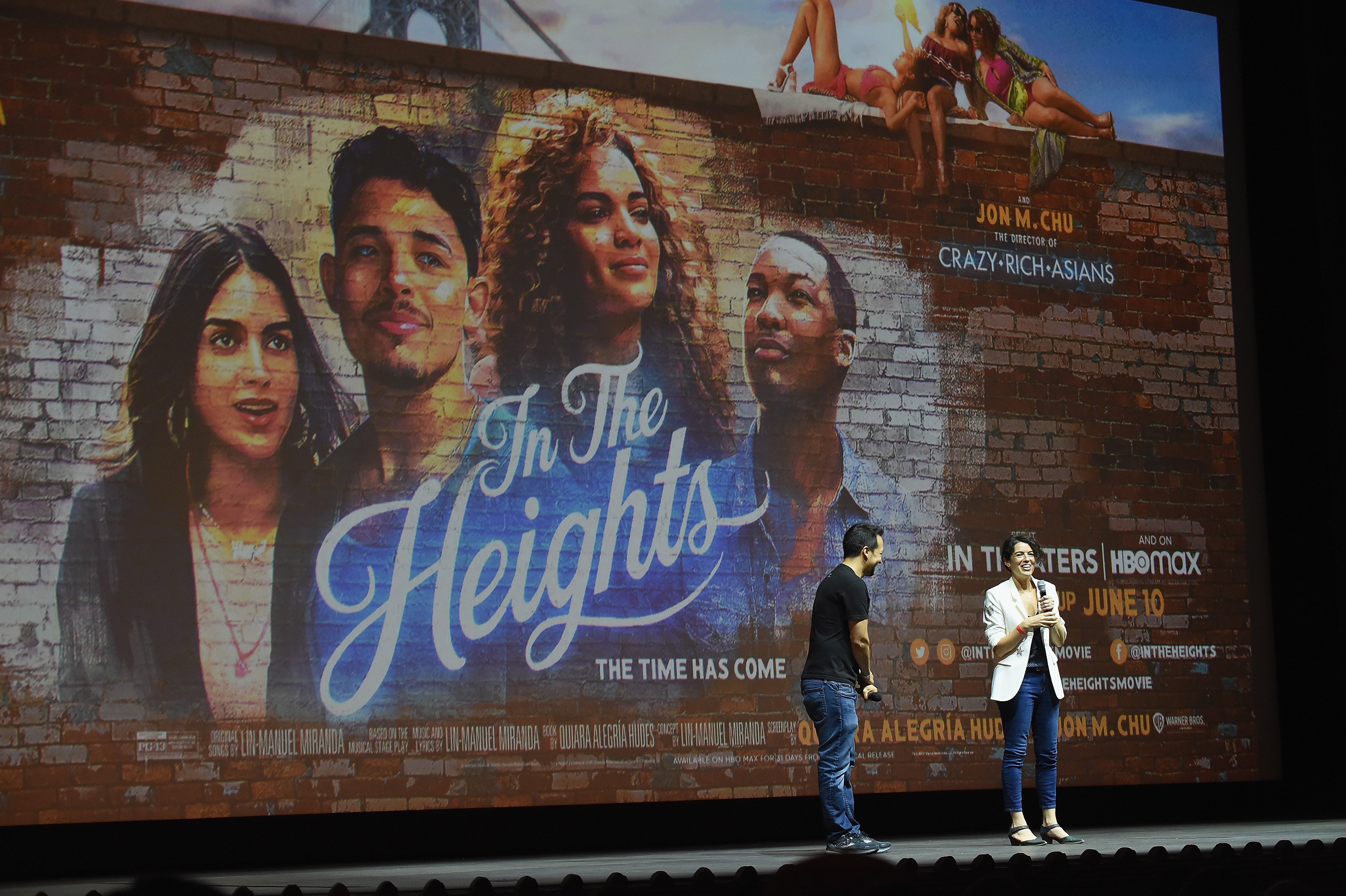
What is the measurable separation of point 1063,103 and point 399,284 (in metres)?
3.89

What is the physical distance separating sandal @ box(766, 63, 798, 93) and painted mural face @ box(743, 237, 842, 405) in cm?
75

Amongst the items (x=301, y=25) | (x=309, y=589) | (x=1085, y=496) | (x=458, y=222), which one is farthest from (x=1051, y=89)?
(x=309, y=589)

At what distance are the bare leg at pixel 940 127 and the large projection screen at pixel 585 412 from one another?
40 millimetres

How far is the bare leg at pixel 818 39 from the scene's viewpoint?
270 inches

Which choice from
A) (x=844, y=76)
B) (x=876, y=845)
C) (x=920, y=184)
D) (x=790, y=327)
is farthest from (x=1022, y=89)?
(x=876, y=845)

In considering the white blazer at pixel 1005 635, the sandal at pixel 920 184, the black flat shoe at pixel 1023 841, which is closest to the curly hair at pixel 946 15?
the sandal at pixel 920 184

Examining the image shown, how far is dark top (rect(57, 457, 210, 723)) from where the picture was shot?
5328mm

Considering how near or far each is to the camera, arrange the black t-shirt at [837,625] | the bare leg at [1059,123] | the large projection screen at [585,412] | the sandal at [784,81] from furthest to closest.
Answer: the bare leg at [1059,123], the sandal at [784,81], the large projection screen at [585,412], the black t-shirt at [837,625]

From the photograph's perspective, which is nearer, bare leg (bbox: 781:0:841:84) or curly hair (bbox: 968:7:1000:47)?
bare leg (bbox: 781:0:841:84)

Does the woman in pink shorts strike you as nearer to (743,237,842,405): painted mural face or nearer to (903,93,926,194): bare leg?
(903,93,926,194): bare leg

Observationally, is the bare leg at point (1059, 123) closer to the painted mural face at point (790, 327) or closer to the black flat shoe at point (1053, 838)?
the painted mural face at point (790, 327)

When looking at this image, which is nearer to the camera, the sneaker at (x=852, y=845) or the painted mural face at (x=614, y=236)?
the sneaker at (x=852, y=845)

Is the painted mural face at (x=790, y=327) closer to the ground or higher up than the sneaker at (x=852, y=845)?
higher up

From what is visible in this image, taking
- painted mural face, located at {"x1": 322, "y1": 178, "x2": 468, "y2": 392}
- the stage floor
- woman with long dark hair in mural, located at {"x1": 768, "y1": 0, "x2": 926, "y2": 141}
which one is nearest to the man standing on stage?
the stage floor
